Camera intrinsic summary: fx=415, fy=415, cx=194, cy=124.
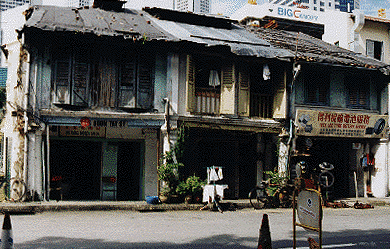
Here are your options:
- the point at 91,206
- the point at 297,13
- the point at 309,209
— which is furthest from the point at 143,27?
the point at 297,13

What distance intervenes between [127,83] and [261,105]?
5.76 meters

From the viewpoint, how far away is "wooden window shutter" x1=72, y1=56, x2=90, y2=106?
47.9 ft

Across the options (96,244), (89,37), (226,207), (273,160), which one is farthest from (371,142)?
(96,244)

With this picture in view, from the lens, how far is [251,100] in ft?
56.3

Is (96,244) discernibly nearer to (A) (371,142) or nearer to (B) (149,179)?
(B) (149,179)

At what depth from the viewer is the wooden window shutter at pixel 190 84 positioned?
1566 centimetres

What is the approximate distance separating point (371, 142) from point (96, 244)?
52.0 ft

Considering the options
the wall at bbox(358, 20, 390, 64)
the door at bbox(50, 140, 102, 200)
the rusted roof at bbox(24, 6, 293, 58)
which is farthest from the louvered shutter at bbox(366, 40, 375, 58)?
the door at bbox(50, 140, 102, 200)

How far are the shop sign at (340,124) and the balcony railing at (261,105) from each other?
1230 millimetres

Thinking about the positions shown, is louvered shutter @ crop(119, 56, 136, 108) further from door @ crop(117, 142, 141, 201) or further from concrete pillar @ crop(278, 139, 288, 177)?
concrete pillar @ crop(278, 139, 288, 177)

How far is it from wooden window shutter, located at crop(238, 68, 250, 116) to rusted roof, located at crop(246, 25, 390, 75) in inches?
87.7

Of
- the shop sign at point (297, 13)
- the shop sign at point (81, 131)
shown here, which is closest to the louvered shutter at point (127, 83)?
→ the shop sign at point (81, 131)

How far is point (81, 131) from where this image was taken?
15.9 m

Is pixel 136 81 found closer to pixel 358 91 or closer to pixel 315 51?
pixel 315 51
